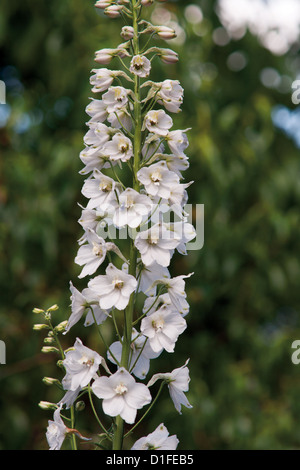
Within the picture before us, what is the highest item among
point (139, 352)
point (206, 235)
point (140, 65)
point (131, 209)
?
point (140, 65)

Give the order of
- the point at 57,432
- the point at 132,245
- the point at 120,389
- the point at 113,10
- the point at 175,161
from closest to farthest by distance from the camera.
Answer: the point at 120,389 < the point at 57,432 < the point at 132,245 < the point at 175,161 < the point at 113,10

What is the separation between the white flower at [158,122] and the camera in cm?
237

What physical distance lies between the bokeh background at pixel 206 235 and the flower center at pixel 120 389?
9.82 ft

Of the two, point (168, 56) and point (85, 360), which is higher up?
point (168, 56)

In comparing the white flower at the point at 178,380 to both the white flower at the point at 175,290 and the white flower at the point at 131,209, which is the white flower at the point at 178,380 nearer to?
the white flower at the point at 175,290

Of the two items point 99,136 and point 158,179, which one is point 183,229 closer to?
point 158,179

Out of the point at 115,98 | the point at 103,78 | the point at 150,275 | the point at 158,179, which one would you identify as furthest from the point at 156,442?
the point at 103,78

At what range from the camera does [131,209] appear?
7.39 ft

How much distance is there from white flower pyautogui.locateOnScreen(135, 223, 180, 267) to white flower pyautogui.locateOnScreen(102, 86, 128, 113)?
22.1 inches

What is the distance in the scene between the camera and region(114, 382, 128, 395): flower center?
6.72ft

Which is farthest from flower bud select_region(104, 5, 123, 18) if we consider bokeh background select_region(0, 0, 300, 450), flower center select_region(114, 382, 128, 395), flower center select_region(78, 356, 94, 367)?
bokeh background select_region(0, 0, 300, 450)

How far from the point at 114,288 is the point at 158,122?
0.73 metres

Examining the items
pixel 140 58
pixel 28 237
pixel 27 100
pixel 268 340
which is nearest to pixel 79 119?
pixel 27 100

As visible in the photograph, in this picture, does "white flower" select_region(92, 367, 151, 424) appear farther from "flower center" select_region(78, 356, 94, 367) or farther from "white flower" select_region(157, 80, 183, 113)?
"white flower" select_region(157, 80, 183, 113)
